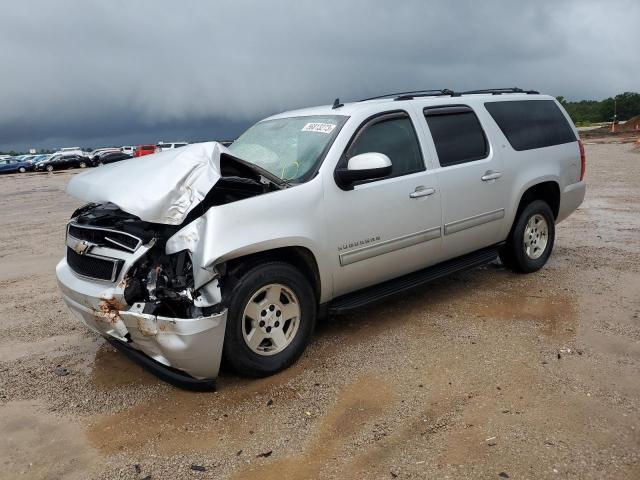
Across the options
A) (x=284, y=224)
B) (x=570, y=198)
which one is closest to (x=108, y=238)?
(x=284, y=224)

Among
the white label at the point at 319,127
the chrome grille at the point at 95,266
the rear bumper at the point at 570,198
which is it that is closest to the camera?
the chrome grille at the point at 95,266

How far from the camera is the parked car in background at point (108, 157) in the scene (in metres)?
44.6

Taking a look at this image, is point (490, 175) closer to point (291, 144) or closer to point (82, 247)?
point (291, 144)

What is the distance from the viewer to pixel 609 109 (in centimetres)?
9269

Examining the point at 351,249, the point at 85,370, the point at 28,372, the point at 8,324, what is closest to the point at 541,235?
the point at 351,249

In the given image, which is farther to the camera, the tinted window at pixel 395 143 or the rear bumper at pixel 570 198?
the rear bumper at pixel 570 198

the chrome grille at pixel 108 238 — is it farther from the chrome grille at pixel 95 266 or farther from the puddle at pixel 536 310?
the puddle at pixel 536 310

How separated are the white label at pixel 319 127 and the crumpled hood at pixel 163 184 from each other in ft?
3.21

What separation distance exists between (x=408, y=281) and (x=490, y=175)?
54.5 inches

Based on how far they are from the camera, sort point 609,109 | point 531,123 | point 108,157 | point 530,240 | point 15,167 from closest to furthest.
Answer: point 531,123 < point 530,240 < point 15,167 < point 108,157 < point 609,109

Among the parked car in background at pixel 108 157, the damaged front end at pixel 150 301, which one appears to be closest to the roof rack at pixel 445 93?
the damaged front end at pixel 150 301

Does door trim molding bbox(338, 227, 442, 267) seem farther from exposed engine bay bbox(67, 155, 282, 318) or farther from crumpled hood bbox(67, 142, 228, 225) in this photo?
crumpled hood bbox(67, 142, 228, 225)

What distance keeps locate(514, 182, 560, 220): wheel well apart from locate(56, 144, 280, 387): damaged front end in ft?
10.8

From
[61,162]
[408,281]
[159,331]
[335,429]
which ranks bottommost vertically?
[335,429]
